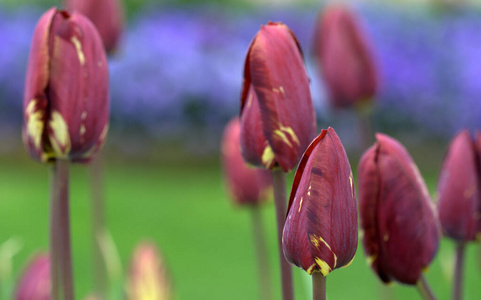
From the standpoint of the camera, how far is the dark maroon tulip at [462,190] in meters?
0.88

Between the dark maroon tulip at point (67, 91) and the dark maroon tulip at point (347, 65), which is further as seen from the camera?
the dark maroon tulip at point (347, 65)

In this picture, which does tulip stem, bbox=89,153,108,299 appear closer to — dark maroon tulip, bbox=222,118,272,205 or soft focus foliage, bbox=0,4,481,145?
dark maroon tulip, bbox=222,118,272,205

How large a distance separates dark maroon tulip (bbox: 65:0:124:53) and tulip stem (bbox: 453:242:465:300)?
612 millimetres

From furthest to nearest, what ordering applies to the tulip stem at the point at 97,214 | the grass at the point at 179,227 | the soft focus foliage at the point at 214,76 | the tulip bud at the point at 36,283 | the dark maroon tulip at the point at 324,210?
the soft focus foliage at the point at 214,76, the grass at the point at 179,227, the tulip stem at the point at 97,214, the tulip bud at the point at 36,283, the dark maroon tulip at the point at 324,210

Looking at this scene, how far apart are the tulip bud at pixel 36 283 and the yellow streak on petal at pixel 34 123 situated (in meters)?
0.29

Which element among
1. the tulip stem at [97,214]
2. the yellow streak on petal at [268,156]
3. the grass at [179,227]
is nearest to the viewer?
the yellow streak on petal at [268,156]

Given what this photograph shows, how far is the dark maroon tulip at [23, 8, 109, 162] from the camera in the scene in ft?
2.46

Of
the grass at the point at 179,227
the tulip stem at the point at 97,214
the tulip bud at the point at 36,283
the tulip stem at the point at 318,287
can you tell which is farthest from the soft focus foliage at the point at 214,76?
the tulip stem at the point at 318,287

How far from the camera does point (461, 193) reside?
0.89 meters

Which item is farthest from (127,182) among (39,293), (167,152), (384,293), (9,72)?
(39,293)

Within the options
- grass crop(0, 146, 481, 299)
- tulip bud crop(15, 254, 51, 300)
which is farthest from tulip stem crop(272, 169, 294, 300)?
grass crop(0, 146, 481, 299)

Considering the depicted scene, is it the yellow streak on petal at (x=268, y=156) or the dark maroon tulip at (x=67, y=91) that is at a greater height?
the dark maroon tulip at (x=67, y=91)

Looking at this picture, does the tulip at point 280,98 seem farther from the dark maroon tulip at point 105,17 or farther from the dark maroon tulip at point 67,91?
the dark maroon tulip at point 105,17

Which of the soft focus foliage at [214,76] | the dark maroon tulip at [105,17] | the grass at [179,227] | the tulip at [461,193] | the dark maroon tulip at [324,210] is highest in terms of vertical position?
the dark maroon tulip at [105,17]
